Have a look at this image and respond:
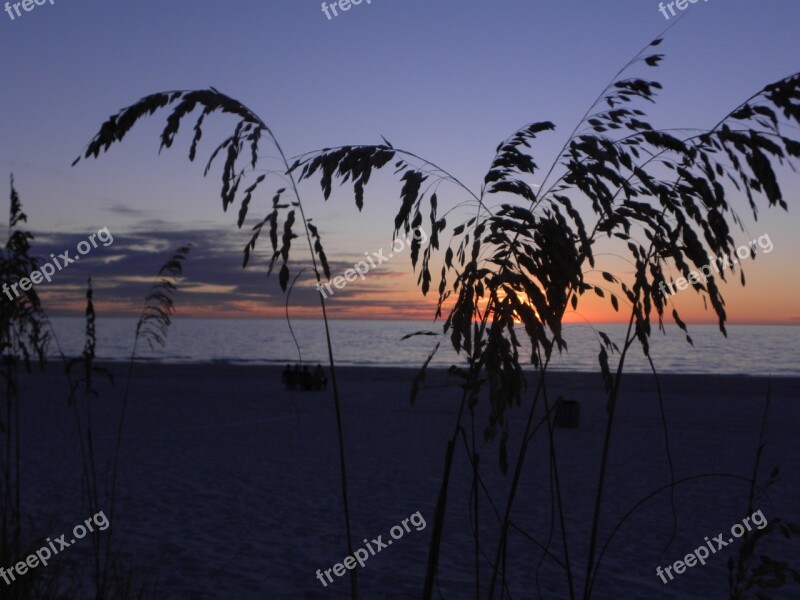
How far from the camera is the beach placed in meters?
7.36

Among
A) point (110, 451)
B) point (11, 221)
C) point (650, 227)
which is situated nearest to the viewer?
point (650, 227)

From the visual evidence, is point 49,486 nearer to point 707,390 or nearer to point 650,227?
point 650,227

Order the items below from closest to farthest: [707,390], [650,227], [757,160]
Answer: [757,160]
[650,227]
[707,390]

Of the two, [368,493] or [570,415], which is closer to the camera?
[368,493]

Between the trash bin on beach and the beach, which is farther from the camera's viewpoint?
the trash bin on beach

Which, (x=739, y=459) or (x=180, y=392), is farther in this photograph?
(x=180, y=392)

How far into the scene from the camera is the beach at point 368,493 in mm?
7363

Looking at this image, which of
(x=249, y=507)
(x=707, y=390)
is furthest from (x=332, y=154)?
(x=707, y=390)

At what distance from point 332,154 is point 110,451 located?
13.7 m

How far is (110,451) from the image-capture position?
14.7 meters

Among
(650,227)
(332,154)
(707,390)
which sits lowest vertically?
(707,390)

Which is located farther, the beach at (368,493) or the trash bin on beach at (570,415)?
the trash bin on beach at (570,415)

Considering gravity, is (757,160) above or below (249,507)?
above

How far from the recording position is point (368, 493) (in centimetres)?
1125
